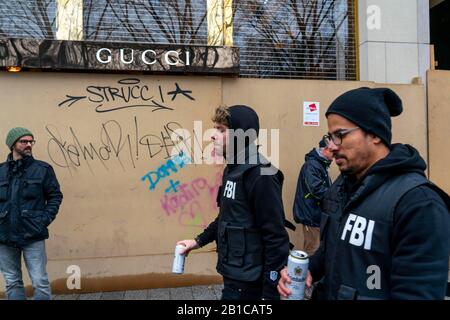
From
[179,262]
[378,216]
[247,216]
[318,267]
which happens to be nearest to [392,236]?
[378,216]

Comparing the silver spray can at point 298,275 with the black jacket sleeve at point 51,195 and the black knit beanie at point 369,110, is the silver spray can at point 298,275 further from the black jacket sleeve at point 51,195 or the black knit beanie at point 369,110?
the black jacket sleeve at point 51,195

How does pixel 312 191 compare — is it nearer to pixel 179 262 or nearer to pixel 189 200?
pixel 189 200

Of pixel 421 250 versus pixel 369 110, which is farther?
pixel 369 110

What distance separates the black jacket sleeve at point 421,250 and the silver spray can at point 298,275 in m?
0.53

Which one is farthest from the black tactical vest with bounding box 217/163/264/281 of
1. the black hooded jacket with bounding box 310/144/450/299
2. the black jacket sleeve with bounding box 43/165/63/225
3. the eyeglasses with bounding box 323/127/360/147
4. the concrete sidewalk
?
the concrete sidewalk

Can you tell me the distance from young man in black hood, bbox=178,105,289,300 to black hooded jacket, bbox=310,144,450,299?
598 mm

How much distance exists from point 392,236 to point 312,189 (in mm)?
3114

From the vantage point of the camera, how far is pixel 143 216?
518 cm

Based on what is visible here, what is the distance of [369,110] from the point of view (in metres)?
1.74

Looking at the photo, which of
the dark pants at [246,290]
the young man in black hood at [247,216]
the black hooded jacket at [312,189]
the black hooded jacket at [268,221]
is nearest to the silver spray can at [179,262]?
the young man in black hood at [247,216]

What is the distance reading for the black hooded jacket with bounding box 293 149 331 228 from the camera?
4633mm

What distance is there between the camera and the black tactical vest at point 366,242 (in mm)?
1555

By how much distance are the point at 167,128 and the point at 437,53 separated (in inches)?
234
